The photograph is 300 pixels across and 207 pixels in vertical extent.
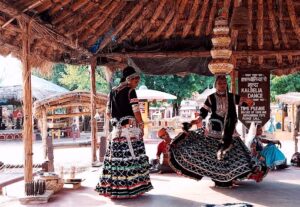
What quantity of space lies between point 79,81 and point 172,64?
54.4 feet

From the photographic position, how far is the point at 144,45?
875cm

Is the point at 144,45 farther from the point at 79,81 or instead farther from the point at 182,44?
the point at 79,81

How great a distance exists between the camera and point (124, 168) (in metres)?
5.25

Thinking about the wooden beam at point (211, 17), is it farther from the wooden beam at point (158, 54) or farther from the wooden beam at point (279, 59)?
the wooden beam at point (279, 59)

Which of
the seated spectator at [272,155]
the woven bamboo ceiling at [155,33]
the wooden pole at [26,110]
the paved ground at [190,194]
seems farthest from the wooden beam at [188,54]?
the wooden pole at [26,110]

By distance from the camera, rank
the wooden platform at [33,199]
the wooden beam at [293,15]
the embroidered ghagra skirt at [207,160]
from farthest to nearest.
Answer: the wooden beam at [293,15]
the embroidered ghagra skirt at [207,160]
the wooden platform at [33,199]

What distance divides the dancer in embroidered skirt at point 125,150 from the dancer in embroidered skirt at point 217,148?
61 cm

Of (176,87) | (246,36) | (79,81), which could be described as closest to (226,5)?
(246,36)

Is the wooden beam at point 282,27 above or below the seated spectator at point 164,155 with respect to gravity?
above

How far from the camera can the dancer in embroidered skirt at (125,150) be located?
5.24 metres

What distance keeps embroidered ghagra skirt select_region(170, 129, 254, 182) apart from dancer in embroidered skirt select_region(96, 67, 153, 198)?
574 mm

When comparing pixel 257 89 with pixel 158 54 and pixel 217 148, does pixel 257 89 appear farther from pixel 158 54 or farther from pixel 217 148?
pixel 217 148

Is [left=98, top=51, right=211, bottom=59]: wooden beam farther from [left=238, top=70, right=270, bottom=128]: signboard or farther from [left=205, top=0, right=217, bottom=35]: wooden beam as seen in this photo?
[left=238, top=70, right=270, bottom=128]: signboard

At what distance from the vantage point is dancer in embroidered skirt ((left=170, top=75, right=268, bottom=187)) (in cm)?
557
